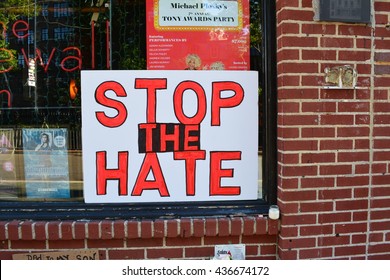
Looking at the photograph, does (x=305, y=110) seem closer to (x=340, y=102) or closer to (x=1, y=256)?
(x=340, y=102)

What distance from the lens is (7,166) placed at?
2.52 m

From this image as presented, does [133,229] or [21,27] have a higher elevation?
[21,27]

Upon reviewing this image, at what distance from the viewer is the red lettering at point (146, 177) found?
2.42 m

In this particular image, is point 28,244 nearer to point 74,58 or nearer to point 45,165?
point 45,165

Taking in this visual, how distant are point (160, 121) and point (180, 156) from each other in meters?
0.30

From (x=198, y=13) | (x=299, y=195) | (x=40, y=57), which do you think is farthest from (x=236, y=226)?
(x=40, y=57)

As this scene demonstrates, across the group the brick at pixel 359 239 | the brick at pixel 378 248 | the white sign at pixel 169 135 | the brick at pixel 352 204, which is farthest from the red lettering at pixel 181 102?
the brick at pixel 378 248

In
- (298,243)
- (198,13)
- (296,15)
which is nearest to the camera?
(296,15)

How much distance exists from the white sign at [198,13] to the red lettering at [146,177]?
1012mm

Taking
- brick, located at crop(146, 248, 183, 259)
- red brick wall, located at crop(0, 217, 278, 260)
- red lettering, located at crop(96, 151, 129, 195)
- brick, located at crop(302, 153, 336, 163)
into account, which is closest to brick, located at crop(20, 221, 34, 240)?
red brick wall, located at crop(0, 217, 278, 260)

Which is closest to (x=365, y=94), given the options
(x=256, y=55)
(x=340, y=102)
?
(x=340, y=102)

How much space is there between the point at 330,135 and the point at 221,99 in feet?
2.65

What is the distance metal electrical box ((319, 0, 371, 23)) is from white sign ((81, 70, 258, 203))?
62cm

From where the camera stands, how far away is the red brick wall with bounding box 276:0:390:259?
88.3 inches
